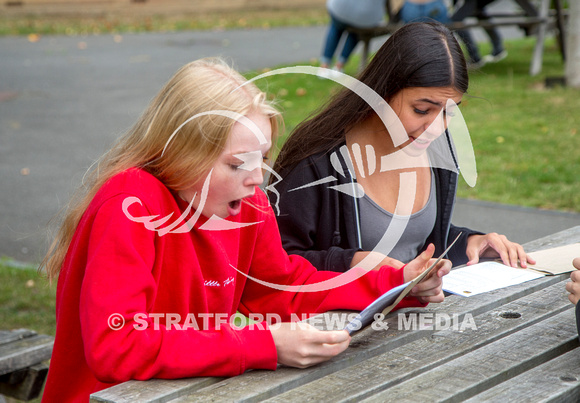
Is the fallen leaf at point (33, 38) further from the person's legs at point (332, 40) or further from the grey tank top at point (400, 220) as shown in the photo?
the grey tank top at point (400, 220)

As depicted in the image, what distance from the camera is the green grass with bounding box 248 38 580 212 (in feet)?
18.7

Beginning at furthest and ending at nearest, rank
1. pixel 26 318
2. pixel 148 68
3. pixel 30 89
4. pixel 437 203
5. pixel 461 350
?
pixel 148 68
pixel 30 89
pixel 26 318
pixel 437 203
pixel 461 350

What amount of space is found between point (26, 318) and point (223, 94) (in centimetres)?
248

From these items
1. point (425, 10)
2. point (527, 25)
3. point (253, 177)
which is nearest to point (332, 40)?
point (425, 10)

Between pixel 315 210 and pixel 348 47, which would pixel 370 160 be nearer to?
pixel 315 210

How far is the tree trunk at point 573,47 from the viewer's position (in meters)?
8.16

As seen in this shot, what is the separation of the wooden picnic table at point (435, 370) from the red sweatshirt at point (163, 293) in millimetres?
61

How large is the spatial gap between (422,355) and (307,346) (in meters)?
0.29

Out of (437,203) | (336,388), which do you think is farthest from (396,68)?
(336,388)

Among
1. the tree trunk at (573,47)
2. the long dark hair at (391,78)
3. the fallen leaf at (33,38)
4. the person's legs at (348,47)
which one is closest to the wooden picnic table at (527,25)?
the person's legs at (348,47)

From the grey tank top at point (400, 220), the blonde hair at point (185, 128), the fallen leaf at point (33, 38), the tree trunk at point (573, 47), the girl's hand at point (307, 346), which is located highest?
the fallen leaf at point (33, 38)

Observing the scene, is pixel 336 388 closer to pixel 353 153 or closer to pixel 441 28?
pixel 353 153

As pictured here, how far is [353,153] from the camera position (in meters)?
2.62

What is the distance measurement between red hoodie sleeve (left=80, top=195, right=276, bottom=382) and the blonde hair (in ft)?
0.69
